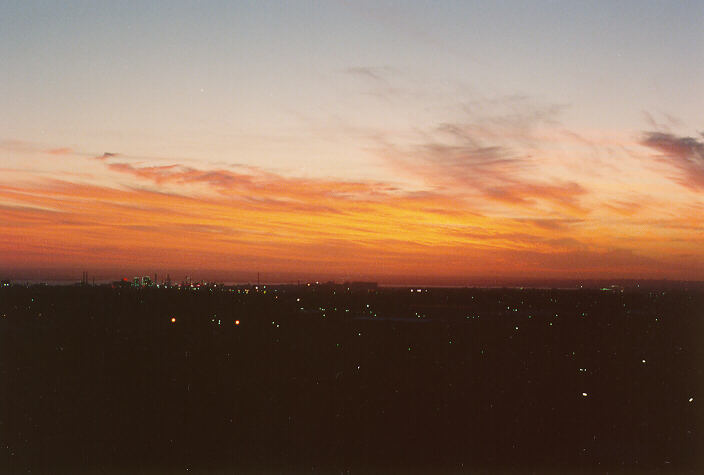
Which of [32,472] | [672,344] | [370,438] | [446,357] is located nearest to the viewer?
[32,472]

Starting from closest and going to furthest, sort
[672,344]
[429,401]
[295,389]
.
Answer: [429,401] < [295,389] < [672,344]

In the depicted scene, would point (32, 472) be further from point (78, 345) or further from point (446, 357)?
point (78, 345)

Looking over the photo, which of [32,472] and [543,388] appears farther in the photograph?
[543,388]

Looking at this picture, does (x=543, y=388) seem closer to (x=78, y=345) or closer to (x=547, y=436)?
(x=547, y=436)

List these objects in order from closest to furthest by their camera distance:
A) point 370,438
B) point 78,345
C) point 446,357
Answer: point 370,438 → point 446,357 → point 78,345

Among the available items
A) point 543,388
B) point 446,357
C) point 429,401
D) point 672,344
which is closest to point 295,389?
point 429,401

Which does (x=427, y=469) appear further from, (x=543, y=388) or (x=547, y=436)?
(x=543, y=388)

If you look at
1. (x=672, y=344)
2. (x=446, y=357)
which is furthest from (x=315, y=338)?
(x=672, y=344)

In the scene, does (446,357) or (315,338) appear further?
(315,338)

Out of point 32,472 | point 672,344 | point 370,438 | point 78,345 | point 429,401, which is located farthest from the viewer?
point 672,344
